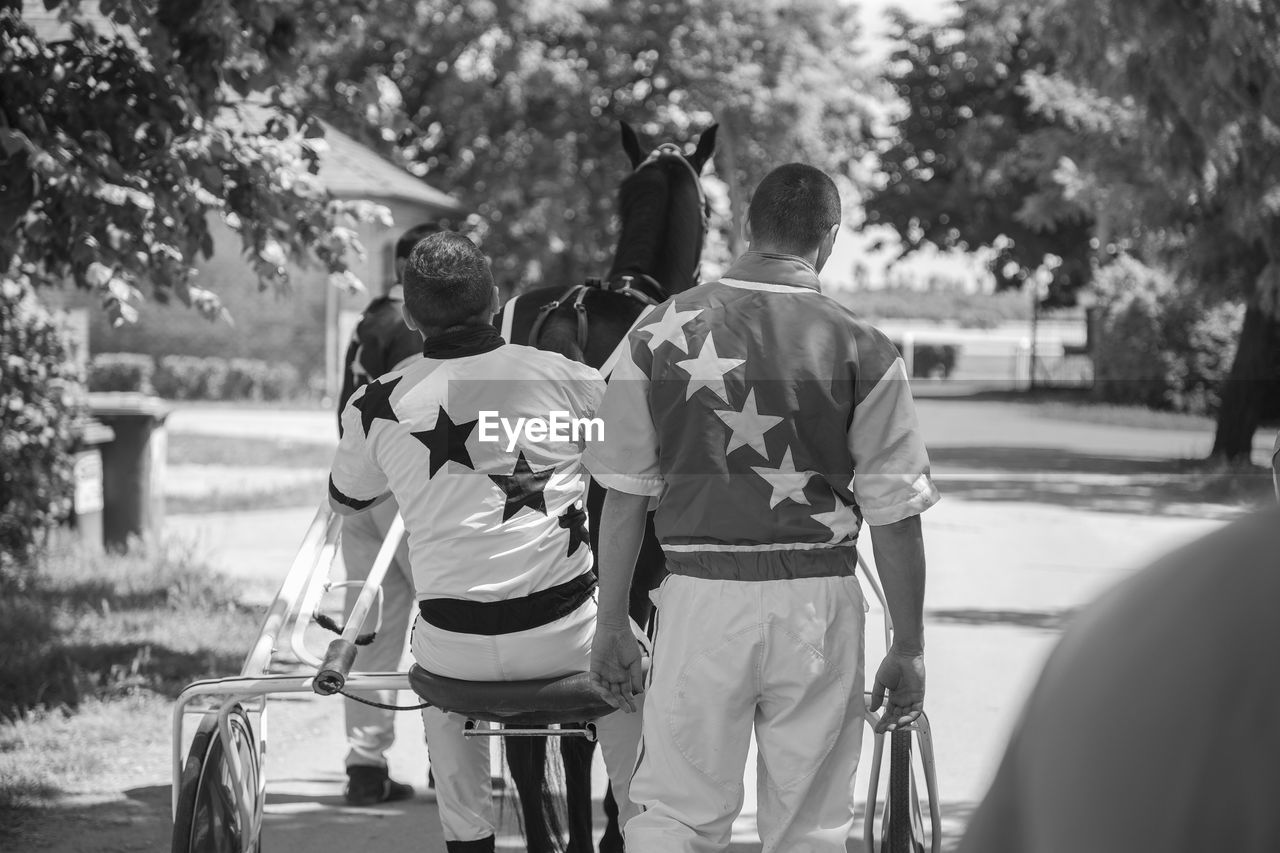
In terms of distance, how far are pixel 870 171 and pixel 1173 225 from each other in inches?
1139

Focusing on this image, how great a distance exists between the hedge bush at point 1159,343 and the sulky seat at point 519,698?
26.1 meters

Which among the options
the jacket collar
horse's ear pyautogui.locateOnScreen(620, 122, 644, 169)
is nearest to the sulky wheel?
the jacket collar

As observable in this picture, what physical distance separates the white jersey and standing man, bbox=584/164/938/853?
0.51m

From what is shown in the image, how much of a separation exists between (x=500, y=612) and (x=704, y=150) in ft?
8.28

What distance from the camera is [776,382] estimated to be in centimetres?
Result: 335

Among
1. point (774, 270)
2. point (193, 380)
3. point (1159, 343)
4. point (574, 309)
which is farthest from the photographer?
point (193, 380)

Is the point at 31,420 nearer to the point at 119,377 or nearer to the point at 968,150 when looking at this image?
the point at 119,377

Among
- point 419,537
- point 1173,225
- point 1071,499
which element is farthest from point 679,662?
point 1173,225

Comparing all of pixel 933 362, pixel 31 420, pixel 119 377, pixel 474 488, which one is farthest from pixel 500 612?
pixel 933 362

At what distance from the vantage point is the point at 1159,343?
30406 mm

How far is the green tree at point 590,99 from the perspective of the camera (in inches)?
1320

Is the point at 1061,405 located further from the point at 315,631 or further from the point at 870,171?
the point at 315,631

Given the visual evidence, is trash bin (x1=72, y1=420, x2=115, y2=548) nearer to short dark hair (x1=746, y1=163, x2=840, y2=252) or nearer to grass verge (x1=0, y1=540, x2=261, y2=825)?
grass verge (x1=0, y1=540, x2=261, y2=825)

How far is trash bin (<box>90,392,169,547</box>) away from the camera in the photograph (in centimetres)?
1111
